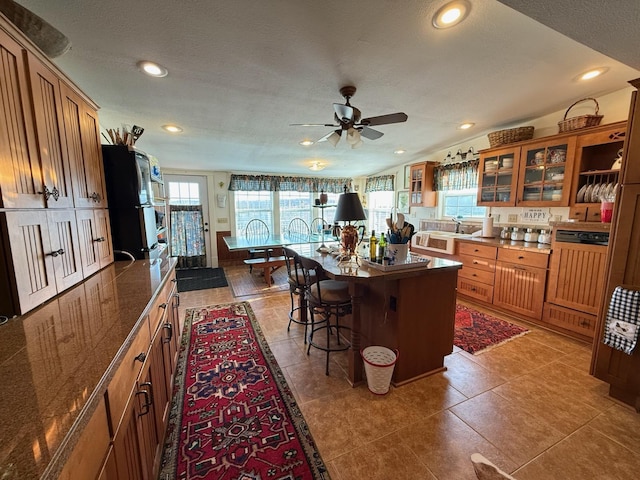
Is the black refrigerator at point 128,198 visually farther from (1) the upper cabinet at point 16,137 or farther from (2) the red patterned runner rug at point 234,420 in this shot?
(2) the red patterned runner rug at point 234,420

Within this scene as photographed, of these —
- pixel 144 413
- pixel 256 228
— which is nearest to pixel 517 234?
pixel 144 413

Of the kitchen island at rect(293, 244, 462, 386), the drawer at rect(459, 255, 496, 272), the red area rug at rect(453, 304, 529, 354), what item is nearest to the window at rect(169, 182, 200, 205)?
the kitchen island at rect(293, 244, 462, 386)

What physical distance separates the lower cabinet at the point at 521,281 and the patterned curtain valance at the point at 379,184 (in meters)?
3.23

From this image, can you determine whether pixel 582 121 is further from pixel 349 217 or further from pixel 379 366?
pixel 379 366

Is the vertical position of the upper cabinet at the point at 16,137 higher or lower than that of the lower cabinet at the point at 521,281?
higher

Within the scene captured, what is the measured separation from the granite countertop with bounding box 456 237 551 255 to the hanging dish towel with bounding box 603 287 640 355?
47.9 inches

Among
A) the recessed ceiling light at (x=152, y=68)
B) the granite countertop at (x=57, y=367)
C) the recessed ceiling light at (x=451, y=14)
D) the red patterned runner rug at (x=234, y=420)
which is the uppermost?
the recessed ceiling light at (x=451, y=14)

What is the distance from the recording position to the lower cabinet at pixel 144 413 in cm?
83

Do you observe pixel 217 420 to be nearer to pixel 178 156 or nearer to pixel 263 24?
pixel 263 24

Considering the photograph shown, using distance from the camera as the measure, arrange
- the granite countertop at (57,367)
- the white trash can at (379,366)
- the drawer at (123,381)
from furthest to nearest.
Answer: the white trash can at (379,366) → the drawer at (123,381) → the granite countertop at (57,367)

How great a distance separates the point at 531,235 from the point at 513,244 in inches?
11.3

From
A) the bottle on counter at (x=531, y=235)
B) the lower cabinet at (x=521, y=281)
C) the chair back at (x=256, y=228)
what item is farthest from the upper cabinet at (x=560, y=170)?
the chair back at (x=256, y=228)

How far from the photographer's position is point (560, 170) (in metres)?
2.95

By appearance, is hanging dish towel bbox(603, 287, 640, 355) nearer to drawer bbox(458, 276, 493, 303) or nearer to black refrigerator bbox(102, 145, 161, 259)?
drawer bbox(458, 276, 493, 303)
